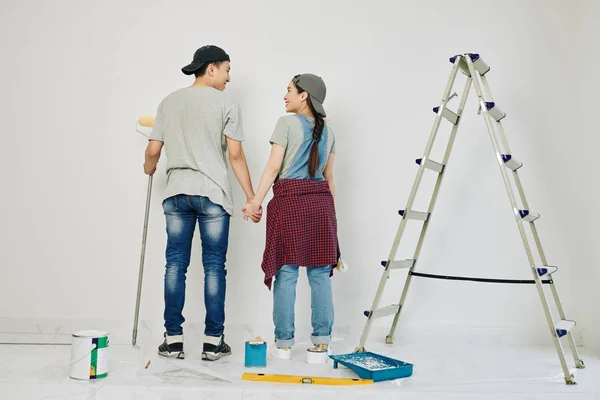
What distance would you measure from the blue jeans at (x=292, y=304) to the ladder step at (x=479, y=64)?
1.16 m

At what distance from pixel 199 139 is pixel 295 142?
44cm

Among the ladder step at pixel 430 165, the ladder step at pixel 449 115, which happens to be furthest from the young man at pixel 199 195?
the ladder step at pixel 449 115

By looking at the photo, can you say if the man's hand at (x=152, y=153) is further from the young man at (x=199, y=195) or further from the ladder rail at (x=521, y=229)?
the ladder rail at (x=521, y=229)

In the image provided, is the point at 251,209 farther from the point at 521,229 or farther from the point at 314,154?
the point at 521,229

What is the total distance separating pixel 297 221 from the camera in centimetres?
261

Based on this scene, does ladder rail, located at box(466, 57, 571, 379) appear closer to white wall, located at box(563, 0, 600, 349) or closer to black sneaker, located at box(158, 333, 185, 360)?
white wall, located at box(563, 0, 600, 349)

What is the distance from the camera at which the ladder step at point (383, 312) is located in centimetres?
272

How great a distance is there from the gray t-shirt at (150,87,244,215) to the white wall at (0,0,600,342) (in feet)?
1.63

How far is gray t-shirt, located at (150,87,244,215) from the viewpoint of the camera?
2594 millimetres

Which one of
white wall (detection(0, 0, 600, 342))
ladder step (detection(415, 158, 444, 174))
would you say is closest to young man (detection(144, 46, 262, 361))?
white wall (detection(0, 0, 600, 342))

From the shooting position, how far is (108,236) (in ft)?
10.2

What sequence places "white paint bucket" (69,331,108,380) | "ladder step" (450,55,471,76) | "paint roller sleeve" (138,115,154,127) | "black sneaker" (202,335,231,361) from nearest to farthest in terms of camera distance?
"white paint bucket" (69,331,108,380)
"black sneaker" (202,335,231,361)
"ladder step" (450,55,471,76)
"paint roller sleeve" (138,115,154,127)

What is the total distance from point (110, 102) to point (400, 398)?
2.16 meters

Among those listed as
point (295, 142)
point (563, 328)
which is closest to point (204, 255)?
point (295, 142)
